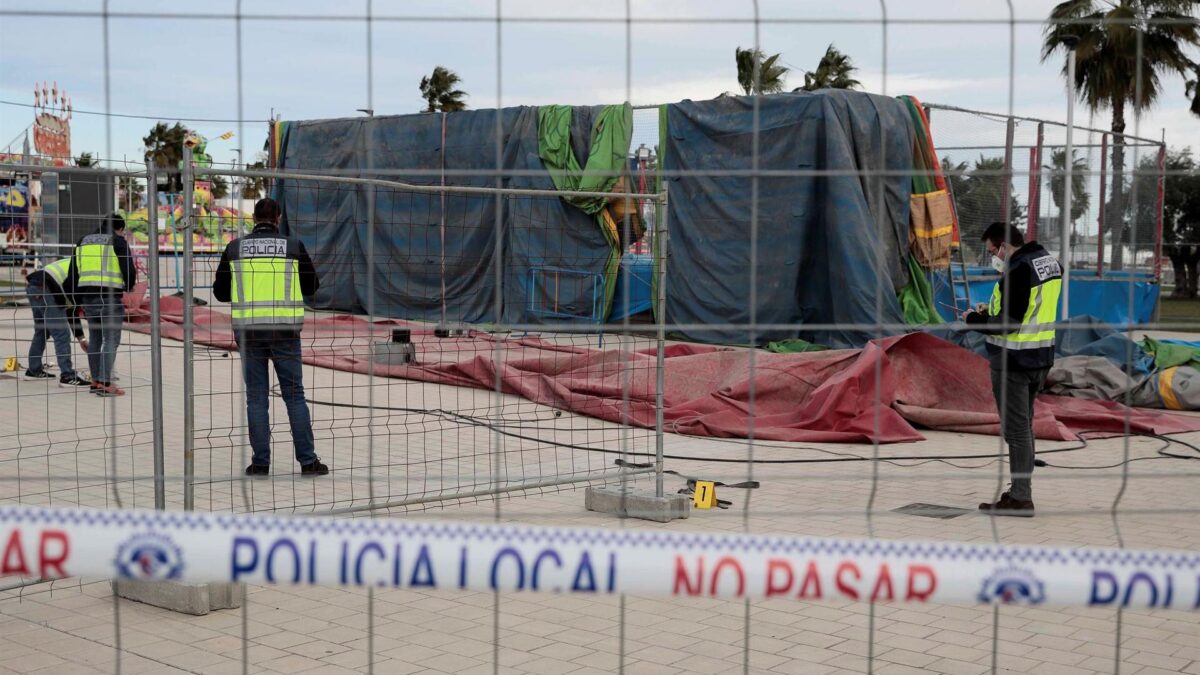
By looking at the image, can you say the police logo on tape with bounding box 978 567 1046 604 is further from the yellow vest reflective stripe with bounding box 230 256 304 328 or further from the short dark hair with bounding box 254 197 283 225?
the short dark hair with bounding box 254 197 283 225

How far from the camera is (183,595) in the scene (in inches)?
209

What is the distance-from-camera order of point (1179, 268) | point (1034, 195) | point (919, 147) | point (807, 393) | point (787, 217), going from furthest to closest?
point (787, 217), point (919, 147), point (807, 393), point (1034, 195), point (1179, 268)

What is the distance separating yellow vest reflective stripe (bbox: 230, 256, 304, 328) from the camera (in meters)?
7.49

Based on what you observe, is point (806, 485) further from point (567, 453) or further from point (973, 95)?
point (973, 95)

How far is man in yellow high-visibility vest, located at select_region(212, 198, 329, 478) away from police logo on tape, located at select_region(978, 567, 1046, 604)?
5.34m

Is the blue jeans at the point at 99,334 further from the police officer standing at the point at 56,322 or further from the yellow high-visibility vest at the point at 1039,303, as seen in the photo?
the yellow high-visibility vest at the point at 1039,303

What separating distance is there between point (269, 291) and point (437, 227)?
167 centimetres

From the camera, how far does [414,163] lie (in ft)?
61.9

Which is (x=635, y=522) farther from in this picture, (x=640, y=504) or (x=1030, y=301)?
(x=1030, y=301)

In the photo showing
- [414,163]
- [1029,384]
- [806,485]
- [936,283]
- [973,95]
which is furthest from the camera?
[414,163]

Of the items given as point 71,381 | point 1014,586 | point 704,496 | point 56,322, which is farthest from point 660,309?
point 71,381

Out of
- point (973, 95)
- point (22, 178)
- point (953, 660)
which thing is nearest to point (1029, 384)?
point (953, 660)

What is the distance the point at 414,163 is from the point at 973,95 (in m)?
15.5

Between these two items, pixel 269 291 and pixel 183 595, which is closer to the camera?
pixel 183 595
